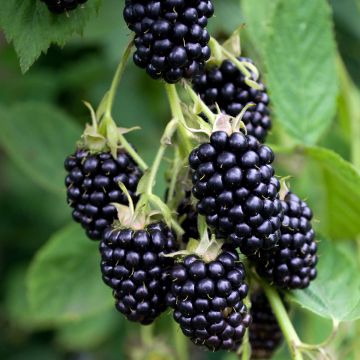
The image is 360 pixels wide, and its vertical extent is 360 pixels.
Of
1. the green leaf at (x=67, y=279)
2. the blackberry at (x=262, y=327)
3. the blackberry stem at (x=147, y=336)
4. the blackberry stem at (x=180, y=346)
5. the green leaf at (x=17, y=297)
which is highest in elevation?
the blackberry at (x=262, y=327)

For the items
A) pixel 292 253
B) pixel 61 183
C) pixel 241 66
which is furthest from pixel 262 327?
pixel 61 183

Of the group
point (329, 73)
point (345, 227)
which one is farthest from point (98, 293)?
point (329, 73)

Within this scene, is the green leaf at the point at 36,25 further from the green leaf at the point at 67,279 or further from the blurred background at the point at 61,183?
the green leaf at the point at 67,279

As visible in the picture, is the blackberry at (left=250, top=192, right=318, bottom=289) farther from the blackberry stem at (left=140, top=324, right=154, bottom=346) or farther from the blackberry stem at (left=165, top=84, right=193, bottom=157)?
the blackberry stem at (left=140, top=324, right=154, bottom=346)

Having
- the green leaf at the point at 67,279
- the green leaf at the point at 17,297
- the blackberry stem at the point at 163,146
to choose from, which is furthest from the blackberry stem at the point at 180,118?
the green leaf at the point at 17,297

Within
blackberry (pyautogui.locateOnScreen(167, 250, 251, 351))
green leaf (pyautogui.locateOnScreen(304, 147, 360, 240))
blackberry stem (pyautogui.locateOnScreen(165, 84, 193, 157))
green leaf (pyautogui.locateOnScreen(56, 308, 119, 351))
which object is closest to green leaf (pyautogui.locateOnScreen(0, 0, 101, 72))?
blackberry stem (pyautogui.locateOnScreen(165, 84, 193, 157))

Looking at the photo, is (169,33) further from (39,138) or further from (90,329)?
(90,329)

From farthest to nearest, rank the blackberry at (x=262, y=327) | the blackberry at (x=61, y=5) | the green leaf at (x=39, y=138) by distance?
the green leaf at (x=39, y=138) < the blackberry at (x=262, y=327) < the blackberry at (x=61, y=5)

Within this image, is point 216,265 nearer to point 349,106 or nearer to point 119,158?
point 119,158
